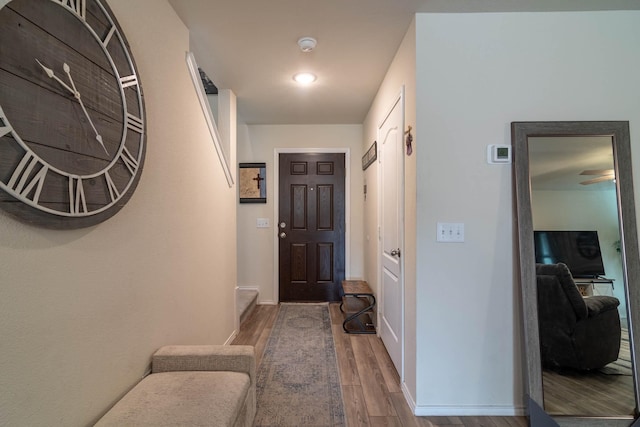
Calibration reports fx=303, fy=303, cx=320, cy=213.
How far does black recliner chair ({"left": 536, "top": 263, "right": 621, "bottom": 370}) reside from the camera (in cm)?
170

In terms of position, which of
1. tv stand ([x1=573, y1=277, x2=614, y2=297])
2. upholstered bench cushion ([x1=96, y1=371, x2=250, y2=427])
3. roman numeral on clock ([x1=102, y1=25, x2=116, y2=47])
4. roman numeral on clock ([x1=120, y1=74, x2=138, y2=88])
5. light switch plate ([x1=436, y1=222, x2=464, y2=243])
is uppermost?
roman numeral on clock ([x1=102, y1=25, x2=116, y2=47])

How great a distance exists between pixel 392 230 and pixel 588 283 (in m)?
1.21

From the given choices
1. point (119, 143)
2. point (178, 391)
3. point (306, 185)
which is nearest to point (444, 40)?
point (119, 143)

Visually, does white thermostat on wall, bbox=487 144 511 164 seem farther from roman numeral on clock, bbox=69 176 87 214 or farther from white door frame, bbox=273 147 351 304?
white door frame, bbox=273 147 351 304

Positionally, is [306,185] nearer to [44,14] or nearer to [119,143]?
[119,143]

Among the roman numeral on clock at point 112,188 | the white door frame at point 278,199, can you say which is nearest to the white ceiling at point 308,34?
the white door frame at point 278,199

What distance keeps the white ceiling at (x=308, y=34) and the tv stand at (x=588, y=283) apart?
61.7 inches

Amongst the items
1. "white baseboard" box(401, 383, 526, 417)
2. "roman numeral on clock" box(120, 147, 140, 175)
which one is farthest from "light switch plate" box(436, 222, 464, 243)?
"roman numeral on clock" box(120, 147, 140, 175)

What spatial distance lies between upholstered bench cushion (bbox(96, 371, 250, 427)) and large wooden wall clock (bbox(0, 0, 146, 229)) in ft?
2.38

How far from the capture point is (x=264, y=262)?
408cm

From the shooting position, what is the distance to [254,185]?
4.07m

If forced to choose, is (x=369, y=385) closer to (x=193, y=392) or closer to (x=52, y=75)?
(x=193, y=392)

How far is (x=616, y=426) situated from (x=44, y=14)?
308 cm

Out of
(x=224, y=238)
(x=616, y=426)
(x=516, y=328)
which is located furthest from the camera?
(x=224, y=238)
